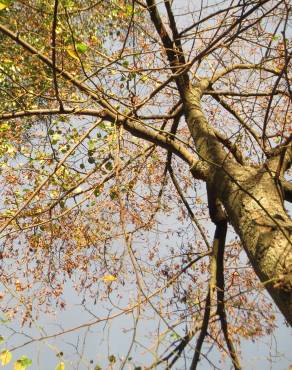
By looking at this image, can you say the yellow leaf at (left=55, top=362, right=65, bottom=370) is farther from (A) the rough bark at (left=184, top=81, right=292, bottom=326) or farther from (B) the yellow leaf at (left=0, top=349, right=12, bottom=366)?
(A) the rough bark at (left=184, top=81, right=292, bottom=326)

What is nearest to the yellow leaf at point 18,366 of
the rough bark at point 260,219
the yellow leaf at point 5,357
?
the yellow leaf at point 5,357

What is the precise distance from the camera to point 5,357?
2238mm

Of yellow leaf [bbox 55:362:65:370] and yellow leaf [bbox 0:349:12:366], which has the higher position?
yellow leaf [bbox 0:349:12:366]

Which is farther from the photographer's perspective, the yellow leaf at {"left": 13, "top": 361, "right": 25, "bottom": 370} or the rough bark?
the yellow leaf at {"left": 13, "top": 361, "right": 25, "bottom": 370}

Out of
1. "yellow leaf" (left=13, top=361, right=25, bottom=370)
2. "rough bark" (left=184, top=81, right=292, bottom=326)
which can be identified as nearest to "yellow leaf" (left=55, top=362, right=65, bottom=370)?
"yellow leaf" (left=13, top=361, right=25, bottom=370)

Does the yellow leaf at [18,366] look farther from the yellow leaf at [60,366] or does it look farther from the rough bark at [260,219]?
the rough bark at [260,219]

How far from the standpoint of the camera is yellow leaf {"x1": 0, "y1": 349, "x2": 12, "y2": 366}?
222cm

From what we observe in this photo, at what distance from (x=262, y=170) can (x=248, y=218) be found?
1.45 ft

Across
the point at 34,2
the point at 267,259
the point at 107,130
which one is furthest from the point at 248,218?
the point at 34,2

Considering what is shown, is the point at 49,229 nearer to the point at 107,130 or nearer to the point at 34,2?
the point at 107,130

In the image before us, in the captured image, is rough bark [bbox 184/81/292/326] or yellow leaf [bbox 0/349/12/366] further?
yellow leaf [bbox 0/349/12/366]

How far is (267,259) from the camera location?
1948 millimetres

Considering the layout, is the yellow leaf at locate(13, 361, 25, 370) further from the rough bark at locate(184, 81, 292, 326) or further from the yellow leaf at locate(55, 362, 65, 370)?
the rough bark at locate(184, 81, 292, 326)

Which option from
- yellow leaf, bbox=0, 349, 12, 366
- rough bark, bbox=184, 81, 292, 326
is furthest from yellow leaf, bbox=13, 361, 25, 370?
rough bark, bbox=184, 81, 292, 326
